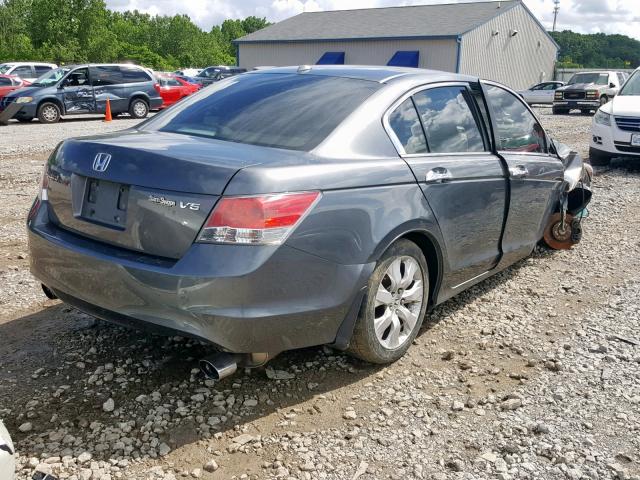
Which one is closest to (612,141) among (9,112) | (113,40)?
(9,112)

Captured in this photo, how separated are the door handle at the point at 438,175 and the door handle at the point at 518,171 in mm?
835

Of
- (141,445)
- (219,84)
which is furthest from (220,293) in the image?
(219,84)

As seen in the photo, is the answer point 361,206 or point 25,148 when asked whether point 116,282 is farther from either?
point 25,148

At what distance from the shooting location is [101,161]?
123 inches

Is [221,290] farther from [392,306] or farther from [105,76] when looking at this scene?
[105,76]

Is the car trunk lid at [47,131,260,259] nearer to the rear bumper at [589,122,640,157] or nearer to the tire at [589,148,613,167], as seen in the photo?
the rear bumper at [589,122,640,157]

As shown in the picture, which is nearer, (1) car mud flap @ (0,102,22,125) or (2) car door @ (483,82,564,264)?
(2) car door @ (483,82,564,264)

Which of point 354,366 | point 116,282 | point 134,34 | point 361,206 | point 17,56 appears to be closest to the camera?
point 116,282

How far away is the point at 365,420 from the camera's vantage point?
316cm

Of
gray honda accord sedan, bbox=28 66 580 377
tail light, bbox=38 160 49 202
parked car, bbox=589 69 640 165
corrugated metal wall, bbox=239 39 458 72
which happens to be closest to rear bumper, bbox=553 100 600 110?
corrugated metal wall, bbox=239 39 458 72

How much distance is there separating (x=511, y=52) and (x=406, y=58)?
874cm

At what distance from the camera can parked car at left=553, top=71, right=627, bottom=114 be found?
26.6 metres

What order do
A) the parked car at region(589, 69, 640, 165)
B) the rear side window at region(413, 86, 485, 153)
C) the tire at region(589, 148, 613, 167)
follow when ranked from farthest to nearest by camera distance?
the tire at region(589, 148, 613, 167), the parked car at region(589, 69, 640, 165), the rear side window at region(413, 86, 485, 153)

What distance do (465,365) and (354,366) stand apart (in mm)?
658
